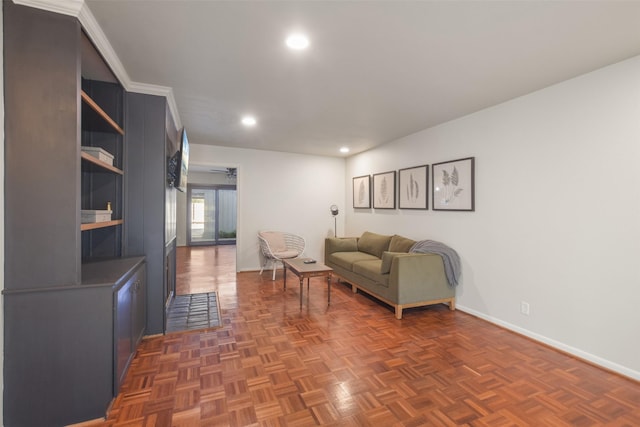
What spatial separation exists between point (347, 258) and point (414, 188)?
152 cm

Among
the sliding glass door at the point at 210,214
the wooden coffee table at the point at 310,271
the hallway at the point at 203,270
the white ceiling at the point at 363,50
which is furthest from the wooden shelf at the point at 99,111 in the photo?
the sliding glass door at the point at 210,214

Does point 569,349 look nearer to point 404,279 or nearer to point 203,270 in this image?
point 404,279

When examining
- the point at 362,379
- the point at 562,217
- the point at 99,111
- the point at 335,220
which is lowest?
the point at 362,379

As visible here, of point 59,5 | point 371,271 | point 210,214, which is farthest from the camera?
point 210,214

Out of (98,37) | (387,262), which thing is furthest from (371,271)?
(98,37)

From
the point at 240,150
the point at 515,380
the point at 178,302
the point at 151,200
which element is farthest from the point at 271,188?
the point at 515,380

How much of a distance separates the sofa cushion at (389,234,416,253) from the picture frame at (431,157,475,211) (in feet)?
1.97

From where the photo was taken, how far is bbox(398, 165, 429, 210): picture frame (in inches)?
162

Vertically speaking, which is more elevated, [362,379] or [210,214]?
[210,214]

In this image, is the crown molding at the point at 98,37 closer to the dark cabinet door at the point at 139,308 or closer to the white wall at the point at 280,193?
the dark cabinet door at the point at 139,308

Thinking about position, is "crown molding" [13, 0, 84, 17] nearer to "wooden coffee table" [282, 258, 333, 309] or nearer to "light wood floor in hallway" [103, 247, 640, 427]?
"light wood floor in hallway" [103, 247, 640, 427]

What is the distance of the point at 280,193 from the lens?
582 centimetres

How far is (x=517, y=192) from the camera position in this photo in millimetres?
2971

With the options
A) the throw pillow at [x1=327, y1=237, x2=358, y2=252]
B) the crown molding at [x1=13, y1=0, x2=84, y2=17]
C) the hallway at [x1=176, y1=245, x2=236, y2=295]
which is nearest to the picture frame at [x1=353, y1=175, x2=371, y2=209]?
the throw pillow at [x1=327, y1=237, x2=358, y2=252]
